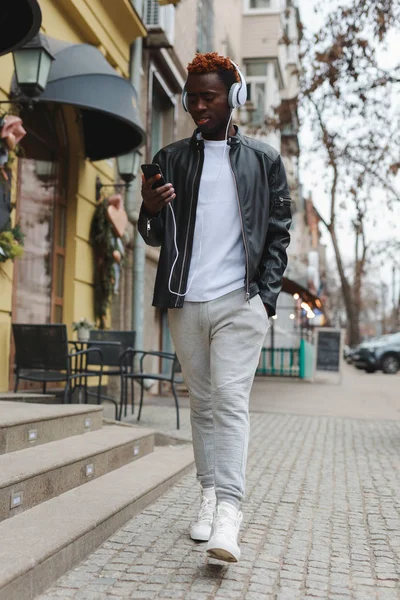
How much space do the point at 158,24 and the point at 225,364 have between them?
10.9 meters

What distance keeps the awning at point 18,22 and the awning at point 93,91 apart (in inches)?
85.6

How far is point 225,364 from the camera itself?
3334 millimetres

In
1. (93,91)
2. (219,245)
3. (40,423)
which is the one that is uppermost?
(93,91)

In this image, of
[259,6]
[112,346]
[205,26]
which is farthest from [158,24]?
[259,6]

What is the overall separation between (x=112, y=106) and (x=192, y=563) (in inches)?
243

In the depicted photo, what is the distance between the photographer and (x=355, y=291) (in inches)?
1774

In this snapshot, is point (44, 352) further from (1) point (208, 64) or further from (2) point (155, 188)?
(1) point (208, 64)

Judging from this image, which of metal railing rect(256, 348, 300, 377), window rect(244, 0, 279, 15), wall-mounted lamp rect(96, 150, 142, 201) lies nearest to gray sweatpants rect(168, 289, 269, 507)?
wall-mounted lamp rect(96, 150, 142, 201)

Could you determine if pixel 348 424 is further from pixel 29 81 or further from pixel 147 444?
pixel 29 81

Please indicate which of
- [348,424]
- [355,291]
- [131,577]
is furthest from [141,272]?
[355,291]

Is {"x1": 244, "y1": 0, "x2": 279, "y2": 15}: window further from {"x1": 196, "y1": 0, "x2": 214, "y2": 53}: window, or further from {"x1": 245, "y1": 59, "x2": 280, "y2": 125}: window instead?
{"x1": 196, "y1": 0, "x2": 214, "y2": 53}: window

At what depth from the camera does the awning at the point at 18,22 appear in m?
5.43

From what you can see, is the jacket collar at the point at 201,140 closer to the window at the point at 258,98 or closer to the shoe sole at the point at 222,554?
the shoe sole at the point at 222,554

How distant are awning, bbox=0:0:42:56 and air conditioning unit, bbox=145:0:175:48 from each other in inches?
304
